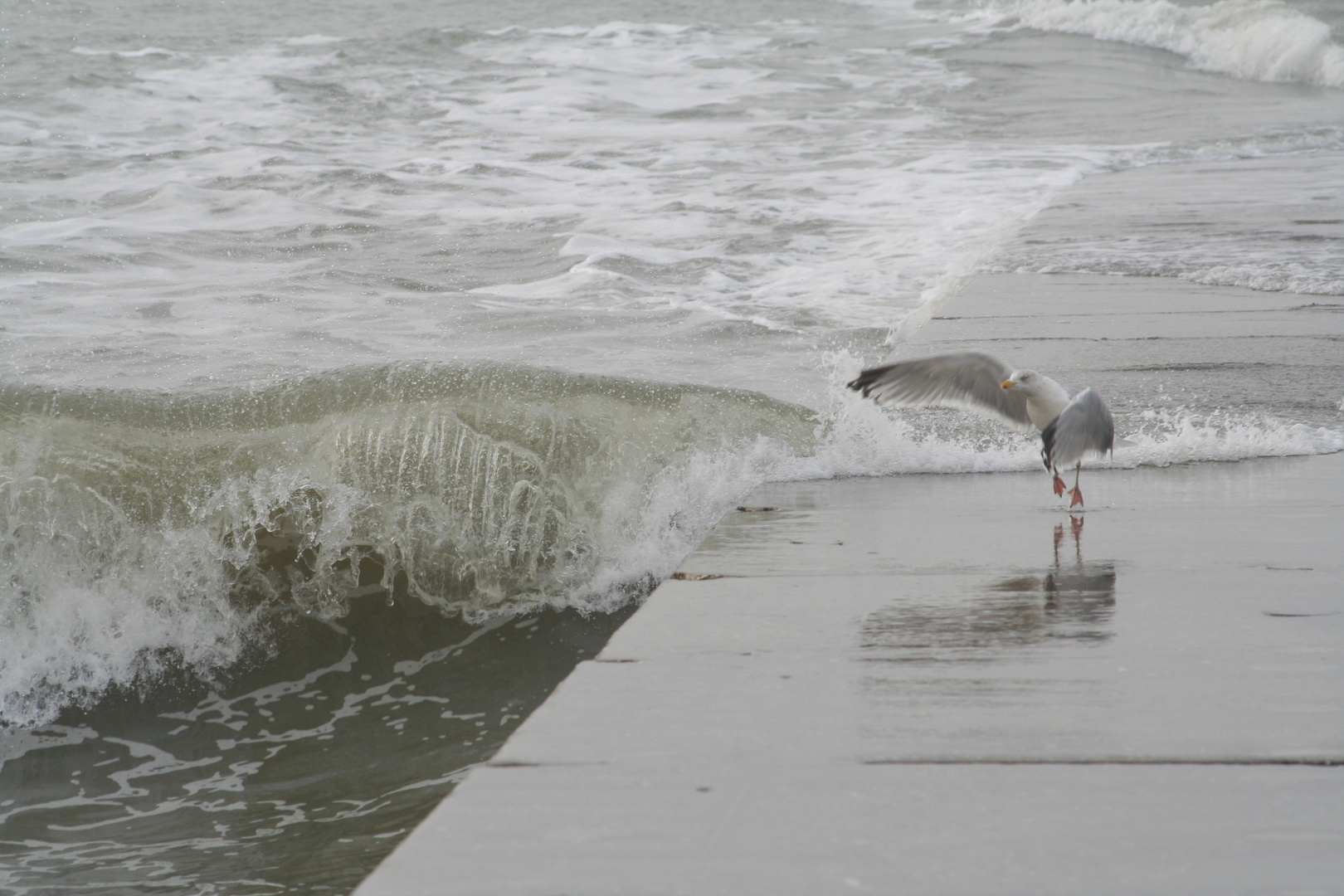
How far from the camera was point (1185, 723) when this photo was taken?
1.88 m

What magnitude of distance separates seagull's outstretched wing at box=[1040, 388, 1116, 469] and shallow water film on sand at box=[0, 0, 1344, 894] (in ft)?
2.30

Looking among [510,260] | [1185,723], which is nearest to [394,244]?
[510,260]

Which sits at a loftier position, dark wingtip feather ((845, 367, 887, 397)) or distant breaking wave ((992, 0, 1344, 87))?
distant breaking wave ((992, 0, 1344, 87))

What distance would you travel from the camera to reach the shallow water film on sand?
3.27 metres

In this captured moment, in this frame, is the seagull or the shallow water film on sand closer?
the seagull

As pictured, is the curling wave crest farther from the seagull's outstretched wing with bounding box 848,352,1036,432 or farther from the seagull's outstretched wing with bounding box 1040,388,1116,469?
the seagull's outstretched wing with bounding box 1040,388,1116,469

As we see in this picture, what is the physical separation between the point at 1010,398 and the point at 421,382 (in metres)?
2.47

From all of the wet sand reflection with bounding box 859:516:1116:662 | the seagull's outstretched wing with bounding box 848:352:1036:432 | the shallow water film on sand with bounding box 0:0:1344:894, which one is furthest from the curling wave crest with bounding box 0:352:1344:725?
the wet sand reflection with bounding box 859:516:1116:662

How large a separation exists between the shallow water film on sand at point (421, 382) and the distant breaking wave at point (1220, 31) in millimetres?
3736

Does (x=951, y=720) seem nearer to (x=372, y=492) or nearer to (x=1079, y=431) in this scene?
(x=1079, y=431)

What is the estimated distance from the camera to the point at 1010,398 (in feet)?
11.1

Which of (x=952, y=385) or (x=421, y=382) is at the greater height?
(x=952, y=385)

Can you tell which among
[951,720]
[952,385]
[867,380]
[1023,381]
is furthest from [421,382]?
[951,720]

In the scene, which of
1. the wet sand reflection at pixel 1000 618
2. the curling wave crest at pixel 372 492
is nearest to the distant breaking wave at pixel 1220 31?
the curling wave crest at pixel 372 492
